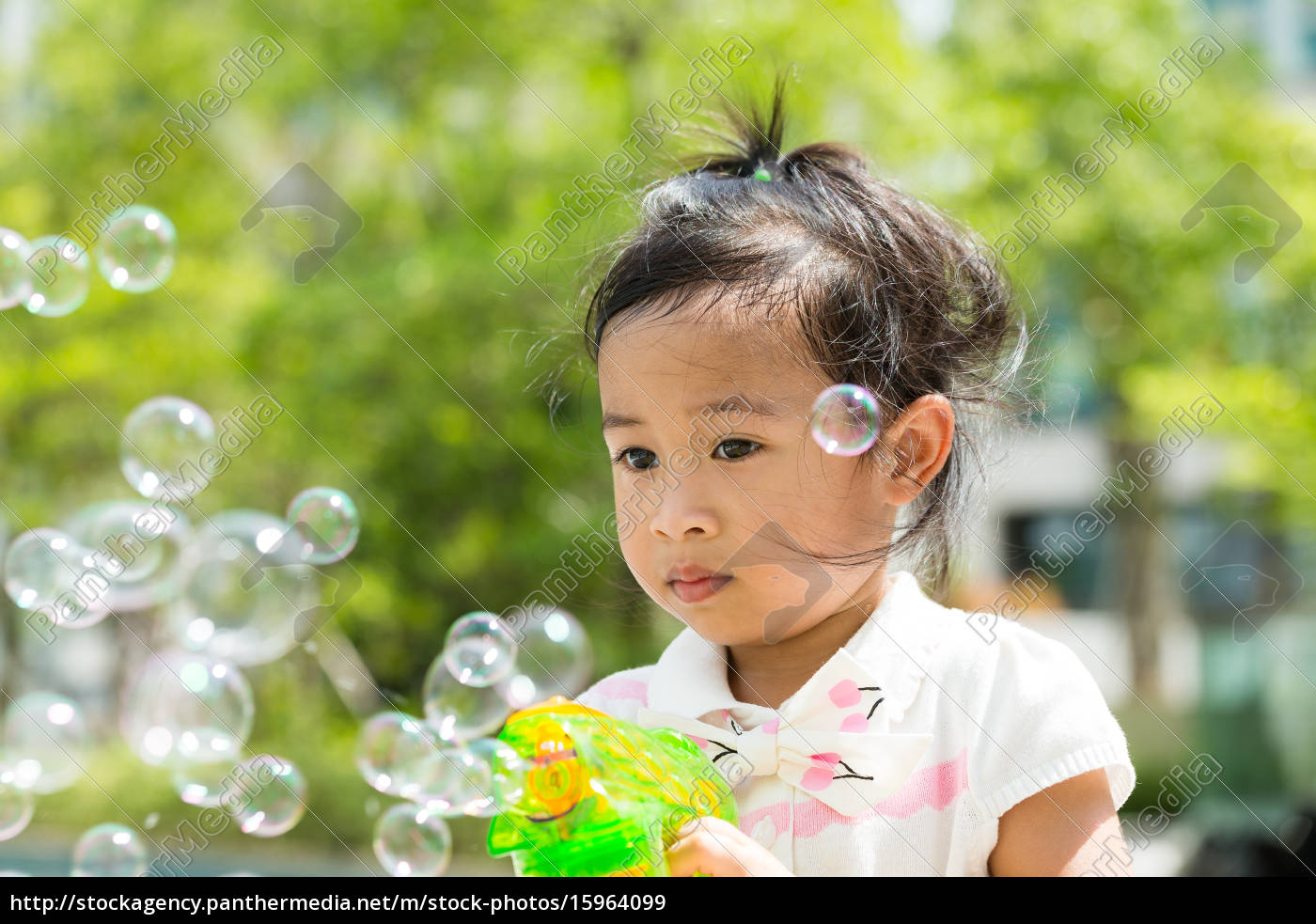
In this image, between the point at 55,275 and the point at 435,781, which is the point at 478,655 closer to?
the point at 435,781

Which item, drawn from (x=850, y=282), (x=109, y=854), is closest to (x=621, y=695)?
(x=850, y=282)

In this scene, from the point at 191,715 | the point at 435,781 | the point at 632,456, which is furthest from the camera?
the point at 191,715

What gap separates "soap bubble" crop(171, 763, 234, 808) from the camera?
1799 mm

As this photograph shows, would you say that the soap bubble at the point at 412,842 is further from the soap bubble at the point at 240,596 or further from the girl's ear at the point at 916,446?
the girl's ear at the point at 916,446

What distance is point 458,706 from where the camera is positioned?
1713mm

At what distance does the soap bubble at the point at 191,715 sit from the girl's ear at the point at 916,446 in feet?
3.71

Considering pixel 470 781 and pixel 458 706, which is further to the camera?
pixel 458 706

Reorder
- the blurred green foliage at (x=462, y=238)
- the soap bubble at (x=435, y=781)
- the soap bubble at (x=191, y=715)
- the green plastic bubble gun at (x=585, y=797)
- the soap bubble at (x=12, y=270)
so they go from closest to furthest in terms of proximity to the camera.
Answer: the green plastic bubble gun at (x=585, y=797) → the soap bubble at (x=435, y=781) → the soap bubble at (x=191, y=715) → the soap bubble at (x=12, y=270) → the blurred green foliage at (x=462, y=238)

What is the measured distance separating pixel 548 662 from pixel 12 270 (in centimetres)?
140

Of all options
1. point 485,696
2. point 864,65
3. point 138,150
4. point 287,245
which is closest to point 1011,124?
point 864,65

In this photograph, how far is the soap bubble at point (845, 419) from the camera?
1255 mm

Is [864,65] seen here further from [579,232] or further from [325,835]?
[325,835]

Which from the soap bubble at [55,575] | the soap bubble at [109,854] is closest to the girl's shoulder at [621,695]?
the soap bubble at [109,854]

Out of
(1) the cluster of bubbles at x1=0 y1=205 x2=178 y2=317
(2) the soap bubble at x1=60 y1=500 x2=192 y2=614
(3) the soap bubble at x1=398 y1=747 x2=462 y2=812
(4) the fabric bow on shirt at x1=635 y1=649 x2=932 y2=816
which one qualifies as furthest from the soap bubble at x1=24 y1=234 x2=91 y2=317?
(4) the fabric bow on shirt at x1=635 y1=649 x2=932 y2=816
